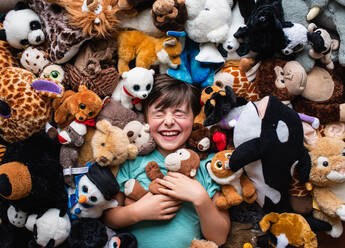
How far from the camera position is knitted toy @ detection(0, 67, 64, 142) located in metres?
1.04

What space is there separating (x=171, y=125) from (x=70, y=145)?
403 mm

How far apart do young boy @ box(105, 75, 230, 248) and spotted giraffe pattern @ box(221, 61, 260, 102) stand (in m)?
0.18

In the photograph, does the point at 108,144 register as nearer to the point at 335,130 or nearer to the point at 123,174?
the point at 123,174

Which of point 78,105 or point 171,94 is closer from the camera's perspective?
point 78,105

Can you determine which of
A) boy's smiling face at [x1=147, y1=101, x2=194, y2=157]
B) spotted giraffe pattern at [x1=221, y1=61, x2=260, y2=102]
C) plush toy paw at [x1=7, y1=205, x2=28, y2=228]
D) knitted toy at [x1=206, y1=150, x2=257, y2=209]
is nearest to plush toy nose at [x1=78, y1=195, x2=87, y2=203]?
plush toy paw at [x1=7, y1=205, x2=28, y2=228]

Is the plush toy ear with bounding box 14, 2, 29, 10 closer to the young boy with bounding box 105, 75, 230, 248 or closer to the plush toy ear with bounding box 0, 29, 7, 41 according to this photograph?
the plush toy ear with bounding box 0, 29, 7, 41

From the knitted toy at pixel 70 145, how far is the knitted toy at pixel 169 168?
229 millimetres

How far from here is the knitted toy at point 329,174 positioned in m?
1.05

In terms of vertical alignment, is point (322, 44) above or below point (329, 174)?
above

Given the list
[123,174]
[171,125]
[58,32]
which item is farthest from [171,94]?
[58,32]

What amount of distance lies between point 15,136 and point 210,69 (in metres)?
0.81

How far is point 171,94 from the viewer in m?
1.25

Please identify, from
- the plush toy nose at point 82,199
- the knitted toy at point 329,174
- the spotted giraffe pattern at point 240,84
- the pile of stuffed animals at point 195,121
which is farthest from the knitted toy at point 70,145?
the knitted toy at point 329,174

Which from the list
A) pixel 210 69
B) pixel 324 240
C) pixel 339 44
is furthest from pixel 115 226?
pixel 339 44
